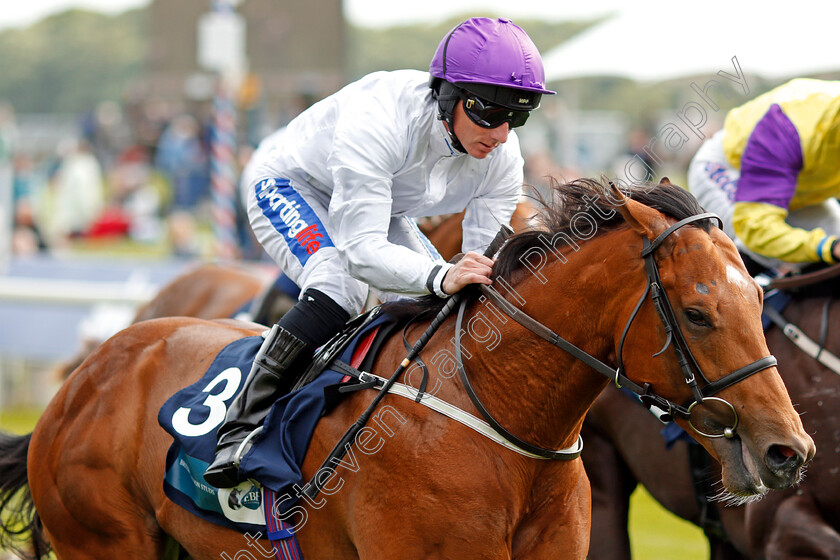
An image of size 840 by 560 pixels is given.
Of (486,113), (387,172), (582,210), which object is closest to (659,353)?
(582,210)

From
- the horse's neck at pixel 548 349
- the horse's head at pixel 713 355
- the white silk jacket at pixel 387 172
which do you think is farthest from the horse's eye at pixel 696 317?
the white silk jacket at pixel 387 172

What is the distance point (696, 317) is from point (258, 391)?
Answer: 1.43m

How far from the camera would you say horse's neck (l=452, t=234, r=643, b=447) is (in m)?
2.79

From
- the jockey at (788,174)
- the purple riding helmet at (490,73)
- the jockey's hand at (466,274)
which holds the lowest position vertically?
the jockey at (788,174)

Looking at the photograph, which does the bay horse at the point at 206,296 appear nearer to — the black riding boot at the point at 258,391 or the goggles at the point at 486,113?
the black riding boot at the point at 258,391

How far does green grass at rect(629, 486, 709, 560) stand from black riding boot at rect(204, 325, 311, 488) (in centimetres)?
342

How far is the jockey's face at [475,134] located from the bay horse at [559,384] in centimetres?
29

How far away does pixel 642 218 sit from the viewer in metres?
2.70

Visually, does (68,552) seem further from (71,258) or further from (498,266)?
(71,258)

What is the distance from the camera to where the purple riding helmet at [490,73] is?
3025mm

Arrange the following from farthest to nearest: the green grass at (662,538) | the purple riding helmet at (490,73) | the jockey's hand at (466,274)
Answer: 1. the green grass at (662,538)
2. the purple riding helmet at (490,73)
3. the jockey's hand at (466,274)

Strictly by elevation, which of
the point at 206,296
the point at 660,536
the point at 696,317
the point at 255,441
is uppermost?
the point at 696,317

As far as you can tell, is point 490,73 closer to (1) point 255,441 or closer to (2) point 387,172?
(2) point 387,172

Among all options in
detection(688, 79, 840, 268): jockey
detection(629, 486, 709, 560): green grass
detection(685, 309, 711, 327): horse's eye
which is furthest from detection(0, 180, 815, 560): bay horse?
detection(629, 486, 709, 560): green grass
